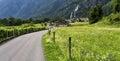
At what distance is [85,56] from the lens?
1855cm

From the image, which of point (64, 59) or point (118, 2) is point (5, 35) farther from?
point (118, 2)

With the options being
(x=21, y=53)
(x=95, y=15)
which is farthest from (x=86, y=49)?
(x=95, y=15)

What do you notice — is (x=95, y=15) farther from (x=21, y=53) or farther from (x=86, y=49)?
(x=86, y=49)

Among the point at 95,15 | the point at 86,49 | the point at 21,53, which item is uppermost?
the point at 95,15

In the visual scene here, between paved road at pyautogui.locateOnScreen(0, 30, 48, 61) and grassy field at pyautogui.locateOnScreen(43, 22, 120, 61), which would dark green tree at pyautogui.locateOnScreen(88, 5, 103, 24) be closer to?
grassy field at pyautogui.locateOnScreen(43, 22, 120, 61)

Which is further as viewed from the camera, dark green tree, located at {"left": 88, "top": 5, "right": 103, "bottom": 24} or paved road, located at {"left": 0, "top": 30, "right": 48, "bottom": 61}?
dark green tree, located at {"left": 88, "top": 5, "right": 103, "bottom": 24}

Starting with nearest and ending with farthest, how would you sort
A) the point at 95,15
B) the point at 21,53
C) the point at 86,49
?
the point at 86,49 < the point at 21,53 < the point at 95,15

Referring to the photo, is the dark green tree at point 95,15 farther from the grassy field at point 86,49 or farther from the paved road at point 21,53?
the paved road at point 21,53

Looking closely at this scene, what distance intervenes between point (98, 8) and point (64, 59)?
154010 millimetres

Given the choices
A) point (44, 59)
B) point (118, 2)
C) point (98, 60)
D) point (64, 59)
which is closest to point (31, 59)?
point (44, 59)

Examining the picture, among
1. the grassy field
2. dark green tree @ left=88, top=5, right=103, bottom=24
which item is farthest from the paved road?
dark green tree @ left=88, top=5, right=103, bottom=24

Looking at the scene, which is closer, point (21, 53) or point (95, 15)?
point (21, 53)

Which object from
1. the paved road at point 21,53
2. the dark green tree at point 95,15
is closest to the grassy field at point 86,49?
the paved road at point 21,53

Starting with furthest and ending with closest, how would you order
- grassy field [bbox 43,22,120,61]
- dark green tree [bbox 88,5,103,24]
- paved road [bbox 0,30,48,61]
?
1. dark green tree [bbox 88,5,103,24]
2. paved road [bbox 0,30,48,61]
3. grassy field [bbox 43,22,120,61]
